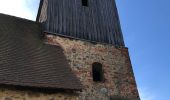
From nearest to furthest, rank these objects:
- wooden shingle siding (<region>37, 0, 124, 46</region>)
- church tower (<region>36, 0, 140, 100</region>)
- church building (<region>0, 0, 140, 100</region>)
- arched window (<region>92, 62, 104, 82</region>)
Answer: church building (<region>0, 0, 140, 100</region>)
church tower (<region>36, 0, 140, 100</region>)
arched window (<region>92, 62, 104, 82</region>)
wooden shingle siding (<region>37, 0, 124, 46</region>)

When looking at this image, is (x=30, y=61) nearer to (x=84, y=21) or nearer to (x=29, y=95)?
(x=29, y=95)

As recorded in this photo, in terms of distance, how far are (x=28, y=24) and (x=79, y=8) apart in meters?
2.81

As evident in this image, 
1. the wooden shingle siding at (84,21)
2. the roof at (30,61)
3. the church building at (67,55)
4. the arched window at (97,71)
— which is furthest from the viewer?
the wooden shingle siding at (84,21)

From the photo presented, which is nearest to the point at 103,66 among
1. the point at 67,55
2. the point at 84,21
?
the point at 67,55

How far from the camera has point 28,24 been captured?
12.9 m

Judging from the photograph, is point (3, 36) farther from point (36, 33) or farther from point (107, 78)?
point (107, 78)

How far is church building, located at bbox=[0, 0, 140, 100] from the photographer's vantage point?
29.1 ft

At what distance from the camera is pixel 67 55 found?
460 inches

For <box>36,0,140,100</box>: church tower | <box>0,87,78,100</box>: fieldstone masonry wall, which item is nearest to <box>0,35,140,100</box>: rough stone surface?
<box>36,0,140,100</box>: church tower

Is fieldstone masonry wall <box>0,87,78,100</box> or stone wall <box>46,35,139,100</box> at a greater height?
stone wall <box>46,35,139,100</box>

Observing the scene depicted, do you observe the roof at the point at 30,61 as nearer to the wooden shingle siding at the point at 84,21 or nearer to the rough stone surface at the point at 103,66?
the rough stone surface at the point at 103,66

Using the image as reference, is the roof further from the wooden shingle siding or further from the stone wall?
the wooden shingle siding

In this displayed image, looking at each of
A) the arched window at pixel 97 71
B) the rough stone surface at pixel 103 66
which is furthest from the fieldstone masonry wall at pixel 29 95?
the arched window at pixel 97 71

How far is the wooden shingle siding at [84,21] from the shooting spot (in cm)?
1256
